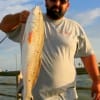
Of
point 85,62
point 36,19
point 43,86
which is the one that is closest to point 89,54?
point 85,62

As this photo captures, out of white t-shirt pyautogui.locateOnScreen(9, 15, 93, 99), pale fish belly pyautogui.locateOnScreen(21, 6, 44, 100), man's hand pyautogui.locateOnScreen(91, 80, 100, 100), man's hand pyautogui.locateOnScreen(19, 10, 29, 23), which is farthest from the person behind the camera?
man's hand pyautogui.locateOnScreen(91, 80, 100, 100)

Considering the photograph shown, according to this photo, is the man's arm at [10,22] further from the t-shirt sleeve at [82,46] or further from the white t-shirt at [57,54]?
the t-shirt sleeve at [82,46]

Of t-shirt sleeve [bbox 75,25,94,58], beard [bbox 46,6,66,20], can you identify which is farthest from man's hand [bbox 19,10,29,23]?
t-shirt sleeve [bbox 75,25,94,58]

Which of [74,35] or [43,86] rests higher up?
[74,35]

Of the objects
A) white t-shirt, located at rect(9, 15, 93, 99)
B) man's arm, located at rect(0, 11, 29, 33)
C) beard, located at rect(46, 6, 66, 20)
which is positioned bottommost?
white t-shirt, located at rect(9, 15, 93, 99)

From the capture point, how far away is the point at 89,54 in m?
3.74

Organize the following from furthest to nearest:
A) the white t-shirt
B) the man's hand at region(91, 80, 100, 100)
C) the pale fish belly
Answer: the man's hand at region(91, 80, 100, 100)
the white t-shirt
the pale fish belly

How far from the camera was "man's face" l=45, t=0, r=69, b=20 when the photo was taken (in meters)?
3.39

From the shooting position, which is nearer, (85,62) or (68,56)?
(68,56)

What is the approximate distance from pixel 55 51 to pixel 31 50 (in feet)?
1.86

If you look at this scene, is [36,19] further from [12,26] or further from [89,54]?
[89,54]

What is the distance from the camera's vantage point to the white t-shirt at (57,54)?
3.37 meters

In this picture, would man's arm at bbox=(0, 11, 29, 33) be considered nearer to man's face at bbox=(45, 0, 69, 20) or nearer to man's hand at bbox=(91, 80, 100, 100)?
man's face at bbox=(45, 0, 69, 20)

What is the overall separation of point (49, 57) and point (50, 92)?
28 centimetres
